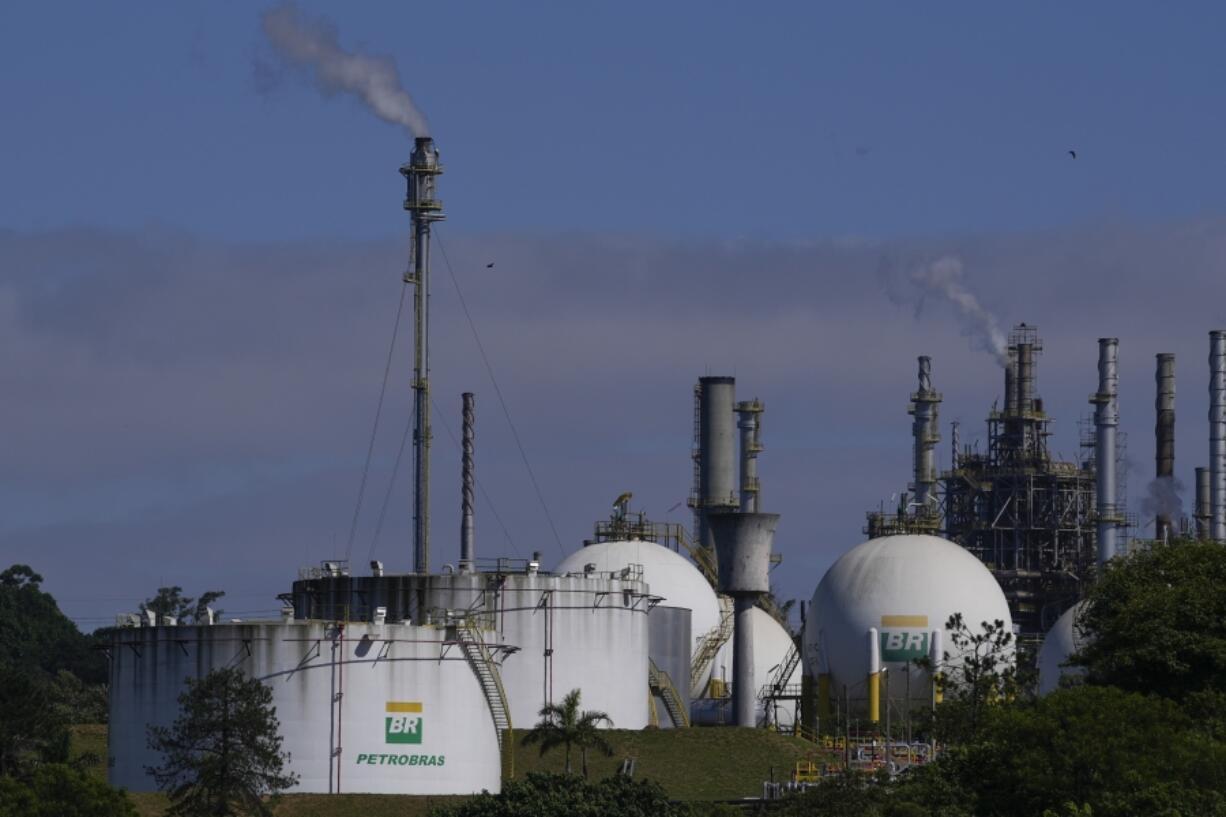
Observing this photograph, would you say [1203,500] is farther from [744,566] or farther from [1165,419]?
[744,566]

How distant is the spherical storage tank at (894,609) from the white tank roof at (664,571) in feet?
29.1

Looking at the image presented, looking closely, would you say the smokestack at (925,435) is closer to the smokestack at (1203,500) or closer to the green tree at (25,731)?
the smokestack at (1203,500)

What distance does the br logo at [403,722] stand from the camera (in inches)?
3019

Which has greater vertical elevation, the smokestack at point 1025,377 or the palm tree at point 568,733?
the smokestack at point 1025,377

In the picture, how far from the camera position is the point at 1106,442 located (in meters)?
120

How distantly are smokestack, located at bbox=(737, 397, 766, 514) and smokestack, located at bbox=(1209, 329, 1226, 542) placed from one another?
70.1 ft

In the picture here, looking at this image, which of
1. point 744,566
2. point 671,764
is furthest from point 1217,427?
point 671,764

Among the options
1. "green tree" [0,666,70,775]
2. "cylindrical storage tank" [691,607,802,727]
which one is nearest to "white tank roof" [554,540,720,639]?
"cylindrical storage tank" [691,607,802,727]

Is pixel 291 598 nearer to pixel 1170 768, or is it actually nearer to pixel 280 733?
pixel 280 733

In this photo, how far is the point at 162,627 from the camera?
77.8 m

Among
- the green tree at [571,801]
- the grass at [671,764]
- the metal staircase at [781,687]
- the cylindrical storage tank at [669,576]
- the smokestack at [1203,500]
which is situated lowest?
the grass at [671,764]

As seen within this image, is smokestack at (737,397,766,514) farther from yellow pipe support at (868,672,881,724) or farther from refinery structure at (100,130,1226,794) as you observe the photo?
yellow pipe support at (868,672,881,724)

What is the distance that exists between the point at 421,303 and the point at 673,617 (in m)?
15.9

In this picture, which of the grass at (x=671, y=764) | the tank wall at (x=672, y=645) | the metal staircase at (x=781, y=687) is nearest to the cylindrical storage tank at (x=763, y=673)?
the metal staircase at (x=781, y=687)
